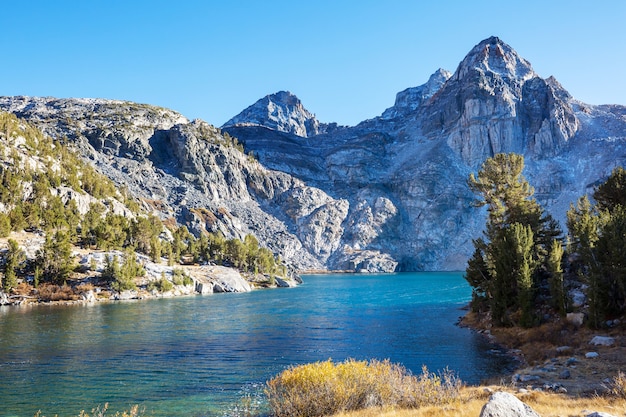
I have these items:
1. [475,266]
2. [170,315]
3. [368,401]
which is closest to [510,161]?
[475,266]

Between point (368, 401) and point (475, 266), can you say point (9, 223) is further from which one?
point (368, 401)

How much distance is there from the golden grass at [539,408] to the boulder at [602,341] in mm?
15401

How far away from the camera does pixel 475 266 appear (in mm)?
52781

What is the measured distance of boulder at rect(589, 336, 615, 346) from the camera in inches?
1207

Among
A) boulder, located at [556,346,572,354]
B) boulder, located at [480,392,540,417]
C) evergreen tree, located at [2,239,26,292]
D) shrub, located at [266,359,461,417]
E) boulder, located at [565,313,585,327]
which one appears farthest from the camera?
evergreen tree, located at [2,239,26,292]

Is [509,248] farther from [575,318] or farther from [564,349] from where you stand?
[564,349]

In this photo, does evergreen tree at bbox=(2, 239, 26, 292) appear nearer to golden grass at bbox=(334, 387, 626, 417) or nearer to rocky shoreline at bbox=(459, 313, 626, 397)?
rocky shoreline at bbox=(459, 313, 626, 397)

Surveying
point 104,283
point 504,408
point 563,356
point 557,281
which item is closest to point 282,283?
point 104,283

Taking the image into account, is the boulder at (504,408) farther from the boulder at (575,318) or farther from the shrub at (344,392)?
the boulder at (575,318)

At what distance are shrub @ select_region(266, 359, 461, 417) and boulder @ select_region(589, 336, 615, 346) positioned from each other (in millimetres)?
19206

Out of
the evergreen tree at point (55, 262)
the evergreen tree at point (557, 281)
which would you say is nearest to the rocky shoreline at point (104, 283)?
the evergreen tree at point (55, 262)

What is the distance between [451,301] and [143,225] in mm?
84657

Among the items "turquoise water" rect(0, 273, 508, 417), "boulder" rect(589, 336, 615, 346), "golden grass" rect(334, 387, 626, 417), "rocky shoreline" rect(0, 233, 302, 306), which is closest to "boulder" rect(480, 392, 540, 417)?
"golden grass" rect(334, 387, 626, 417)

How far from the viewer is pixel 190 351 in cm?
3828
